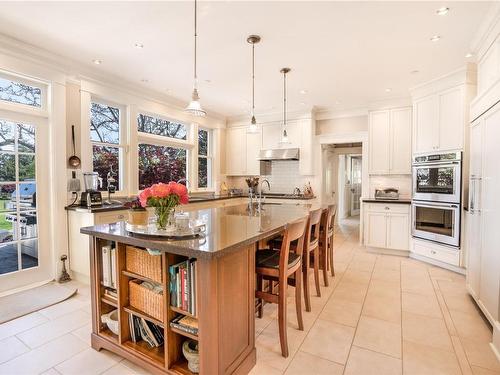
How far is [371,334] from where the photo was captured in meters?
2.25

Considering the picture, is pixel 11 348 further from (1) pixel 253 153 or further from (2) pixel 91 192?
(1) pixel 253 153

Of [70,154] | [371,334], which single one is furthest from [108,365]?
[70,154]

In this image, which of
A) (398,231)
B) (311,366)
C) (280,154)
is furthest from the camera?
(280,154)

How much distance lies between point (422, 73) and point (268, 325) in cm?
388

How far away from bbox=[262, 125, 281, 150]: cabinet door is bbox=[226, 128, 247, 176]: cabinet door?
52 centimetres

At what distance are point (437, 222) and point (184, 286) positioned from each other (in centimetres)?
399

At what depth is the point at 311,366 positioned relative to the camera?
187 centimetres

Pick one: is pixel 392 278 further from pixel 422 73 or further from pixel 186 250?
pixel 186 250

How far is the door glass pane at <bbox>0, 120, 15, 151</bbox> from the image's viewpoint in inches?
118

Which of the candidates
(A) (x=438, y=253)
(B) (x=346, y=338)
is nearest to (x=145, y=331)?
(B) (x=346, y=338)

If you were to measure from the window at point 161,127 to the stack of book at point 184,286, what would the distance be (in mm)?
3643

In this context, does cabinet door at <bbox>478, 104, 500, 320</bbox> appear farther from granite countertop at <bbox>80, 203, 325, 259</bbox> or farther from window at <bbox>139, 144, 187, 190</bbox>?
window at <bbox>139, 144, 187, 190</bbox>

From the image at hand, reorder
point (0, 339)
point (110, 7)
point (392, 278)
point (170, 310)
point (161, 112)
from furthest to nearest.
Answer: point (161, 112) < point (392, 278) < point (110, 7) < point (0, 339) < point (170, 310)

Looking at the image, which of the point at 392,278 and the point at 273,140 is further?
the point at 273,140
